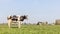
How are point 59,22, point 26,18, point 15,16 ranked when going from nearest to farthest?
point 15,16
point 26,18
point 59,22

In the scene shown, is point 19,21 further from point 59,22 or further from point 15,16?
point 59,22

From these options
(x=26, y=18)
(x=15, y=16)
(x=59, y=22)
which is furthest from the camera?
(x=59, y=22)

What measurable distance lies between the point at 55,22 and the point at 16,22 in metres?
46.7

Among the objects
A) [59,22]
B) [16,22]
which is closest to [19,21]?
[16,22]

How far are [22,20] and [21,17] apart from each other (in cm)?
35

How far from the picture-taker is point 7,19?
2205 cm

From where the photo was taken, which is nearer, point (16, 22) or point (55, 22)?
point (16, 22)

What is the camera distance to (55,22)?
220 feet

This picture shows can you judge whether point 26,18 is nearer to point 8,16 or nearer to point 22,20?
point 22,20

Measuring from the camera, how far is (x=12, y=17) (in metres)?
21.1

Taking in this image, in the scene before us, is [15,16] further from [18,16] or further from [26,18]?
[26,18]

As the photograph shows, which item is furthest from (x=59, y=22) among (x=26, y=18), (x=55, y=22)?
(x=26, y=18)

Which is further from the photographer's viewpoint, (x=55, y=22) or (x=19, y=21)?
(x=55, y=22)

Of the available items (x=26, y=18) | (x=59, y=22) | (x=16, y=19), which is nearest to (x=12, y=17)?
(x=16, y=19)
